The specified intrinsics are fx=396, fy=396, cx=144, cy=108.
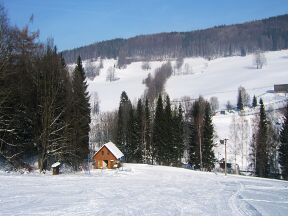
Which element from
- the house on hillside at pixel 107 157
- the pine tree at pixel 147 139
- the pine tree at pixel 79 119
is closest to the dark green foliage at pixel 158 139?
the pine tree at pixel 147 139

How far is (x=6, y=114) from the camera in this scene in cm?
3538

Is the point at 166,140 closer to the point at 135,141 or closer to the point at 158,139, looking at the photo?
the point at 158,139

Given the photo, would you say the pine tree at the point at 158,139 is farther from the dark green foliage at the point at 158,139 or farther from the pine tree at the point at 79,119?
the pine tree at the point at 79,119

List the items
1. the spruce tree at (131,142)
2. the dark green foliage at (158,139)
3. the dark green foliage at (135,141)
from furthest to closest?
1. the spruce tree at (131,142)
2. the dark green foliage at (135,141)
3. the dark green foliage at (158,139)

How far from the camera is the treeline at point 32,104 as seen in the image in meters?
36.0

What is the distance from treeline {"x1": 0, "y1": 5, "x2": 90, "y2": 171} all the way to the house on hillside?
16.9 m

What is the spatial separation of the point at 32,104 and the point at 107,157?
72.6 feet

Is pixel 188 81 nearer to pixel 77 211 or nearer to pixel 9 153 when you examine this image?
pixel 9 153

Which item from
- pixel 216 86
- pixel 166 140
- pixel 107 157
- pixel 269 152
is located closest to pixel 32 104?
pixel 107 157

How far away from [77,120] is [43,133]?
26.6 feet

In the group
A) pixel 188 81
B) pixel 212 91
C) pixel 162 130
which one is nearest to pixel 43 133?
pixel 162 130

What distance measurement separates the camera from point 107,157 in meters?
58.9

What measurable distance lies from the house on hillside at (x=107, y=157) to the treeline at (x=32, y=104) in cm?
1688

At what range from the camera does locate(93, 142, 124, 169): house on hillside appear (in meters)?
58.6
